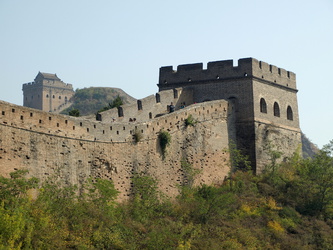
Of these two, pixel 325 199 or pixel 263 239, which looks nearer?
pixel 263 239

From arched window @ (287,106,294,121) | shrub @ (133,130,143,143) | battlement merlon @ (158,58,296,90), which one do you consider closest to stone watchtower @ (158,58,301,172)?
battlement merlon @ (158,58,296,90)

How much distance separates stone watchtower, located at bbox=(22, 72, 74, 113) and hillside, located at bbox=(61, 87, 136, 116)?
1322mm

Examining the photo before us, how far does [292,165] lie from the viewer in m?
33.0

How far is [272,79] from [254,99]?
2.01 m

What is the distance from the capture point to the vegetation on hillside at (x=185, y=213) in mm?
20844

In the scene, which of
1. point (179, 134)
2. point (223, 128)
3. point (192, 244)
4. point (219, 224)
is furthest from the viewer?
point (223, 128)

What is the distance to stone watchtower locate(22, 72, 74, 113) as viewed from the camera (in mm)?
89500

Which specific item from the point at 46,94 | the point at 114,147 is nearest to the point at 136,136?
the point at 114,147

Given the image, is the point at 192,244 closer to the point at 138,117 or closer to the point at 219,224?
the point at 219,224

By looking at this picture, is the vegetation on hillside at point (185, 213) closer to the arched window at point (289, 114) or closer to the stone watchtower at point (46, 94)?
the arched window at point (289, 114)

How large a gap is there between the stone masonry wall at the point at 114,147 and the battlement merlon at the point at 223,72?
196 centimetres

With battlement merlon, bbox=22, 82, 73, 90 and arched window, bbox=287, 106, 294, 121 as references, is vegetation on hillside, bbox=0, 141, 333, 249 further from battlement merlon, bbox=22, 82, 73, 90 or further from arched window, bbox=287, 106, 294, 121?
battlement merlon, bbox=22, 82, 73, 90

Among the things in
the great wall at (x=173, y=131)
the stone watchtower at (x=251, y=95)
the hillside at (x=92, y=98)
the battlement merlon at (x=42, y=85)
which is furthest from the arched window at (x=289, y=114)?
the battlement merlon at (x=42, y=85)

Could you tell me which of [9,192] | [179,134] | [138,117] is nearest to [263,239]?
[179,134]
